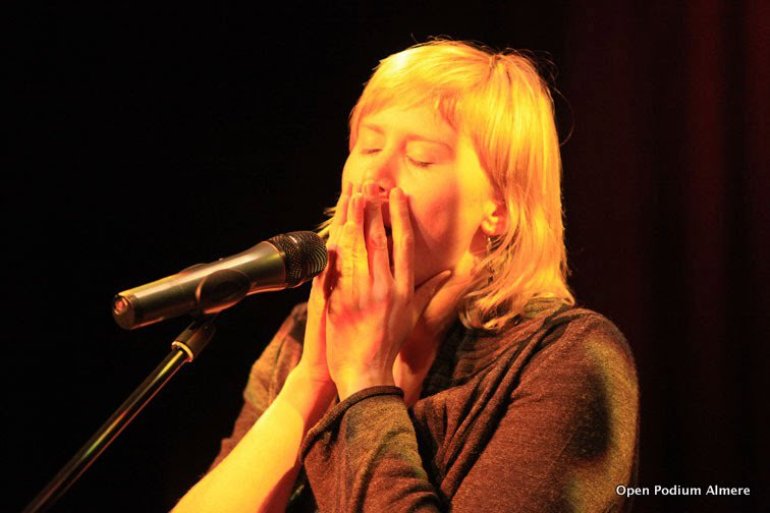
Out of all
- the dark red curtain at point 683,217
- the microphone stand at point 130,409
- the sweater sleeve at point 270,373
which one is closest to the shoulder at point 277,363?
the sweater sleeve at point 270,373

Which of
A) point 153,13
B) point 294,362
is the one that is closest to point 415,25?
point 153,13

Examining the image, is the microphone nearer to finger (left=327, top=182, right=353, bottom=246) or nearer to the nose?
finger (left=327, top=182, right=353, bottom=246)

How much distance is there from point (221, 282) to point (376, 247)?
1.22ft

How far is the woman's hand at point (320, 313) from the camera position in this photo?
125cm

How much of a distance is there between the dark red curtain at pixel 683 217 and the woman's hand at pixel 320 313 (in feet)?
3.88

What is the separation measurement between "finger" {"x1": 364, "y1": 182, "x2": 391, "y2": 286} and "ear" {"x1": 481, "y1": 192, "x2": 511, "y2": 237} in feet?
0.87

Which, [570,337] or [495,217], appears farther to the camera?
[495,217]

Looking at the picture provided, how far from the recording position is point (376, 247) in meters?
1.23

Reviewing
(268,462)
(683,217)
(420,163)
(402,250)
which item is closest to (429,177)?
(420,163)

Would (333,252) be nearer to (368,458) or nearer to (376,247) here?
(376,247)

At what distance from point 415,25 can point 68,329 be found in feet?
4.92

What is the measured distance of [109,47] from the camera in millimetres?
2145

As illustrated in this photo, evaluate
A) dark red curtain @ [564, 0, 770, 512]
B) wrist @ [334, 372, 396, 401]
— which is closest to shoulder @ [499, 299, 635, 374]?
wrist @ [334, 372, 396, 401]

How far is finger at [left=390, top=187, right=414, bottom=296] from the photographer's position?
49.1 inches
